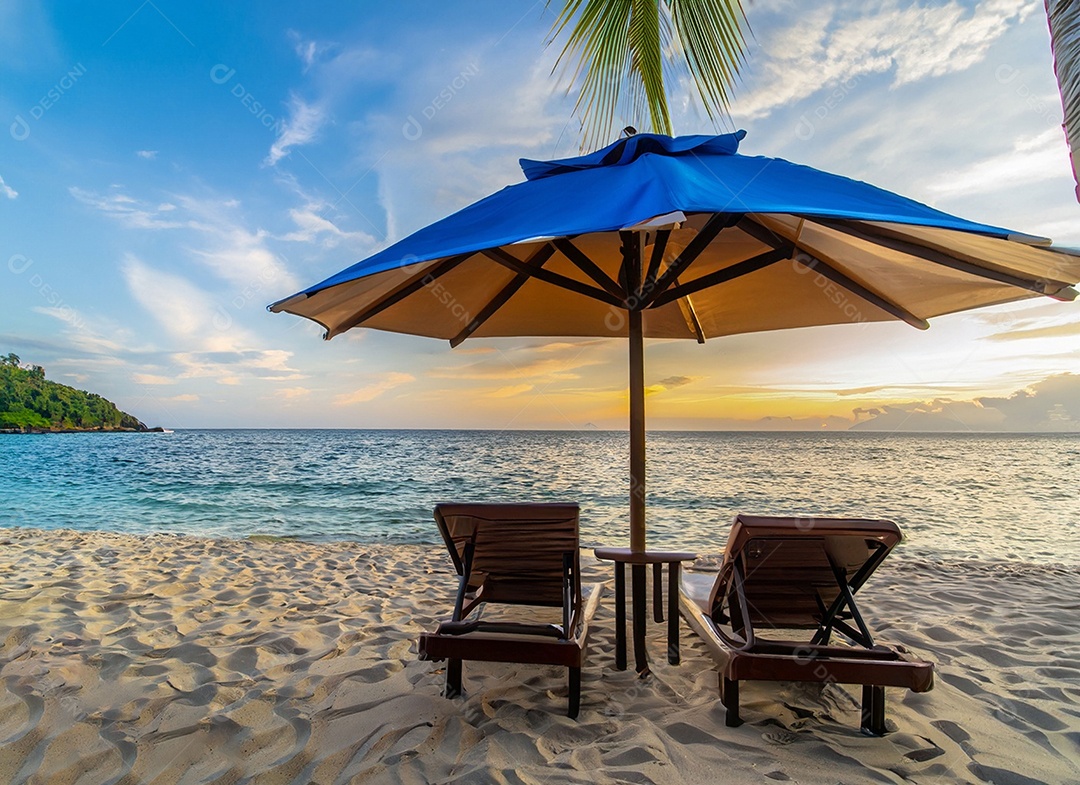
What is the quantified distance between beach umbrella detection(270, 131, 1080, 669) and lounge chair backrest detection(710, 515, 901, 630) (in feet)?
1.86

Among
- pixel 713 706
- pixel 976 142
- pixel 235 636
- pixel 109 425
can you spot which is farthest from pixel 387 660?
pixel 109 425

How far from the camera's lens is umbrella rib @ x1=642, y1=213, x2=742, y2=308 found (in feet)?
7.17

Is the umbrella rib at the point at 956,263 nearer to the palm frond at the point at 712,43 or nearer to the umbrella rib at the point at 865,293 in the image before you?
the umbrella rib at the point at 865,293

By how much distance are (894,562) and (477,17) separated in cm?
779

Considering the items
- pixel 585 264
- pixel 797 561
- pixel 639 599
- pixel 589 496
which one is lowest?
pixel 589 496

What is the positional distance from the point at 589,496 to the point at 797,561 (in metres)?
12.4

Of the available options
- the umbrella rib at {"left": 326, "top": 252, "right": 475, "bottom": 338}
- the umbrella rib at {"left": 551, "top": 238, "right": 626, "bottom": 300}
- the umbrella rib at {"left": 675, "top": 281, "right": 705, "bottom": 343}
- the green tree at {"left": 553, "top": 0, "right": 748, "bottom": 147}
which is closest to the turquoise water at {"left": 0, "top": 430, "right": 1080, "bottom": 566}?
the umbrella rib at {"left": 675, "top": 281, "right": 705, "bottom": 343}

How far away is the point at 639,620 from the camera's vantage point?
2641mm

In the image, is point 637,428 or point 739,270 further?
point 637,428

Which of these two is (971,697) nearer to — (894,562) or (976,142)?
(894,562)

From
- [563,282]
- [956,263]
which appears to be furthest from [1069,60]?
[563,282]

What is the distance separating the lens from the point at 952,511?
12039mm

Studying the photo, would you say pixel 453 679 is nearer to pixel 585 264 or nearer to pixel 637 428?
pixel 637 428

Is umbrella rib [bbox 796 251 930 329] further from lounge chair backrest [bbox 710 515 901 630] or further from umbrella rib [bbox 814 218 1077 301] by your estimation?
lounge chair backrest [bbox 710 515 901 630]
